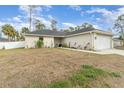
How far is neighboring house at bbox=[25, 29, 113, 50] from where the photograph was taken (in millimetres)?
16547

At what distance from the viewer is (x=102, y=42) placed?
17.7 meters

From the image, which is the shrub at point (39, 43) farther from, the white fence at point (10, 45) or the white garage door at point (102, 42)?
the white garage door at point (102, 42)

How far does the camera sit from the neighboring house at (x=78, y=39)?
16.5 m

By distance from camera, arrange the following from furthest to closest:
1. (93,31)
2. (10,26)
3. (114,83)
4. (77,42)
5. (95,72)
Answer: (10,26), (77,42), (93,31), (95,72), (114,83)

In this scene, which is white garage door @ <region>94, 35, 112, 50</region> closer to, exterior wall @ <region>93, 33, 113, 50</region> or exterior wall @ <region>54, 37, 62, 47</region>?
exterior wall @ <region>93, 33, 113, 50</region>

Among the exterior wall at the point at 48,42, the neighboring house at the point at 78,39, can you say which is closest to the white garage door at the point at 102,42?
the neighboring house at the point at 78,39

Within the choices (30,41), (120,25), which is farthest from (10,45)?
(120,25)

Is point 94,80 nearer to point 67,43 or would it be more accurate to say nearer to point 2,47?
point 67,43

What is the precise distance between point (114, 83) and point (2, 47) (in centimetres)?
1998

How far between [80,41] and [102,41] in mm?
2689

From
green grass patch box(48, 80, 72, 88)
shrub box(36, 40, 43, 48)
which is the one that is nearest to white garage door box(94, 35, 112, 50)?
shrub box(36, 40, 43, 48)

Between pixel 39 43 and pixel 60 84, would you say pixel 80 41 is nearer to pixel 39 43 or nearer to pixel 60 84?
pixel 39 43
